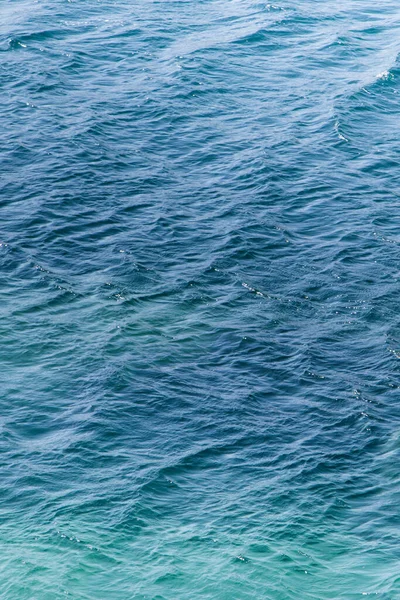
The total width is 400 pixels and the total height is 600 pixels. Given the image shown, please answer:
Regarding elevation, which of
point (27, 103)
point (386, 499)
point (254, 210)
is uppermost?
point (27, 103)

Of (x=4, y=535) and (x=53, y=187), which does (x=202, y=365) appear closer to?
(x=4, y=535)

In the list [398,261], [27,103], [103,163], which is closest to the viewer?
[398,261]

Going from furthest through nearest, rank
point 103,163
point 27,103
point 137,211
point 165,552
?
1. point 27,103
2. point 103,163
3. point 137,211
4. point 165,552

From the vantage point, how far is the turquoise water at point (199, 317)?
4469 centimetres

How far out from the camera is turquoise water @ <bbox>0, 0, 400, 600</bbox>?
44.7 meters

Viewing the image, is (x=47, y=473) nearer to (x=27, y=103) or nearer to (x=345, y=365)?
(x=345, y=365)

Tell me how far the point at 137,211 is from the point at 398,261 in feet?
71.1

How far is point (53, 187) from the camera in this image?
77750 mm

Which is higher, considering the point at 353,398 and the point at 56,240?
the point at 56,240

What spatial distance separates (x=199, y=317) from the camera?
62.0m

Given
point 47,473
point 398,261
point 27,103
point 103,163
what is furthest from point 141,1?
point 47,473

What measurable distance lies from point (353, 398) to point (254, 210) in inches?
971

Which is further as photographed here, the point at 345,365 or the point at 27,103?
the point at 27,103

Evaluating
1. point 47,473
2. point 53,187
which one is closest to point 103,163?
point 53,187
